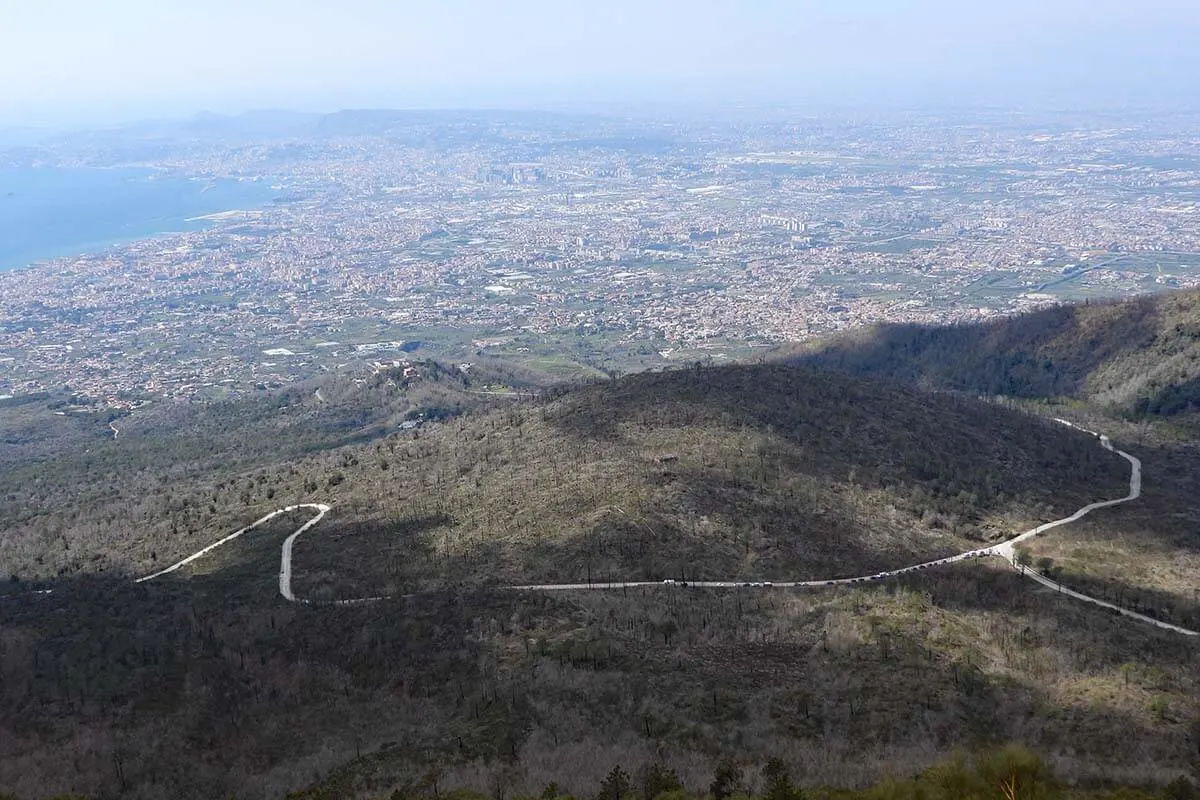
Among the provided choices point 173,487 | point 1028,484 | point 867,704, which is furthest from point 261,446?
point 867,704

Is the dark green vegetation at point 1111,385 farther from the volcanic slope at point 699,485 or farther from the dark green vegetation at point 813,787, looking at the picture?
the dark green vegetation at point 813,787

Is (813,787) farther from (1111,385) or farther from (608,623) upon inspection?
(1111,385)

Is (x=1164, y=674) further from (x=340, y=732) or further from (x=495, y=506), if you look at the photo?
(x=495, y=506)

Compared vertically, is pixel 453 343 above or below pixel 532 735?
below

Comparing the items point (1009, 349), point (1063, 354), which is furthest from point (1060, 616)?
point (1009, 349)

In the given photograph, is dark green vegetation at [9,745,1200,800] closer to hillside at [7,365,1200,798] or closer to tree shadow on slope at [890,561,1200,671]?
hillside at [7,365,1200,798]

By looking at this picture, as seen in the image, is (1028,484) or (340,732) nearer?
(340,732)

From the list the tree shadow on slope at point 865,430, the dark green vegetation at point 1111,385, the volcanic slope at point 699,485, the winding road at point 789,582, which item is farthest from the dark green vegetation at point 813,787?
the tree shadow on slope at point 865,430
